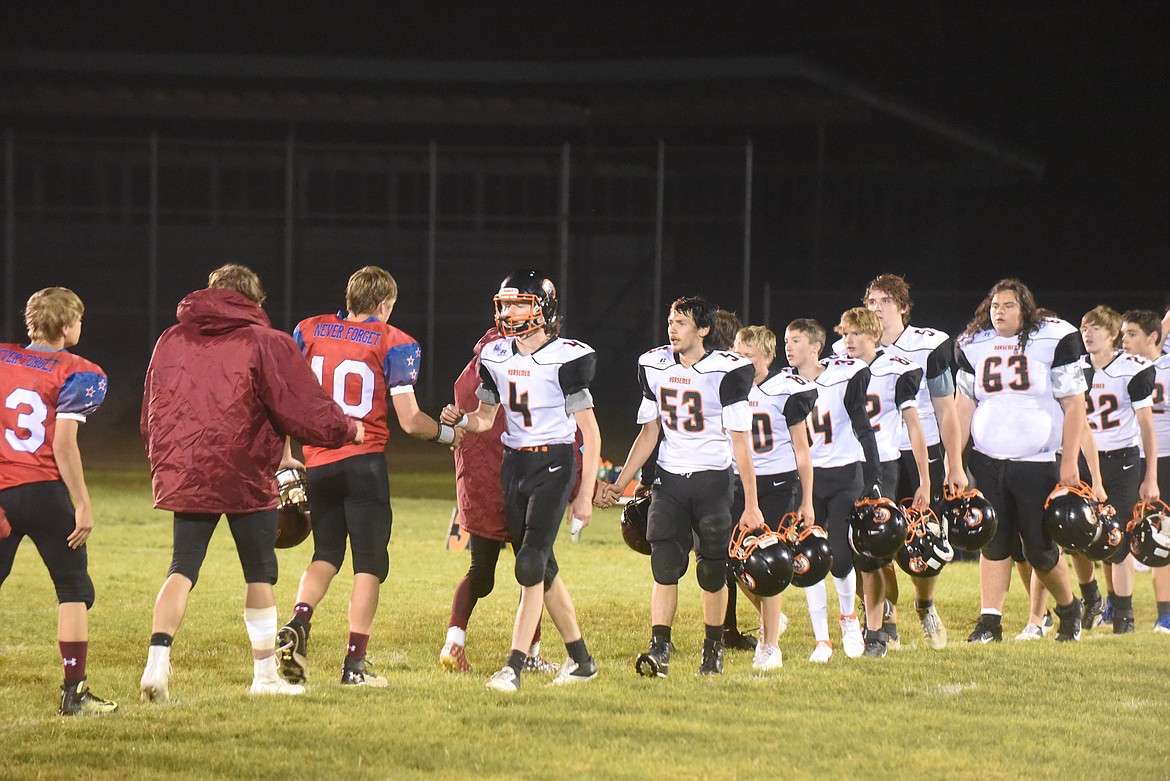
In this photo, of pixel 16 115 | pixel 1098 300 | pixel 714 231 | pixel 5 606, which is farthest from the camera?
pixel 16 115

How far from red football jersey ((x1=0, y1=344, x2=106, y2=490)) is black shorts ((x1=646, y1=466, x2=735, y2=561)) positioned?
2774mm

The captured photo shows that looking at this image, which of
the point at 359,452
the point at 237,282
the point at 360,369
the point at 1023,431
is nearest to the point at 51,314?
the point at 237,282

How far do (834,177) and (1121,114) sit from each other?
9.95m

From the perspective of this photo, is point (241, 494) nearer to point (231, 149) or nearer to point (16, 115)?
point (231, 149)

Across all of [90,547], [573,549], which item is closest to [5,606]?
[90,547]

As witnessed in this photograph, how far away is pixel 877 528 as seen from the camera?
7.42m

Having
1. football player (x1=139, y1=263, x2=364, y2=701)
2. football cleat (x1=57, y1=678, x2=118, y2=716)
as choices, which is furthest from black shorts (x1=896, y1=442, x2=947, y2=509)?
football cleat (x1=57, y1=678, x2=118, y2=716)

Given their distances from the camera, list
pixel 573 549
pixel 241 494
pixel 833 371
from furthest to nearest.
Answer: pixel 573 549, pixel 833 371, pixel 241 494

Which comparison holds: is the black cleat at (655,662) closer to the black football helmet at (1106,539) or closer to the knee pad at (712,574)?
the knee pad at (712,574)

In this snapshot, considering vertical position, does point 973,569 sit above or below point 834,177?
below

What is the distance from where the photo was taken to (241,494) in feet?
19.4

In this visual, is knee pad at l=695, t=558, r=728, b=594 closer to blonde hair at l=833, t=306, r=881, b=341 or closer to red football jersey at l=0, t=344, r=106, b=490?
blonde hair at l=833, t=306, r=881, b=341

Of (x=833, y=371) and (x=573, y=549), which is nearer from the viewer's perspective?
(x=833, y=371)

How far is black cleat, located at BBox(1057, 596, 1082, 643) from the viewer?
26.2 ft
